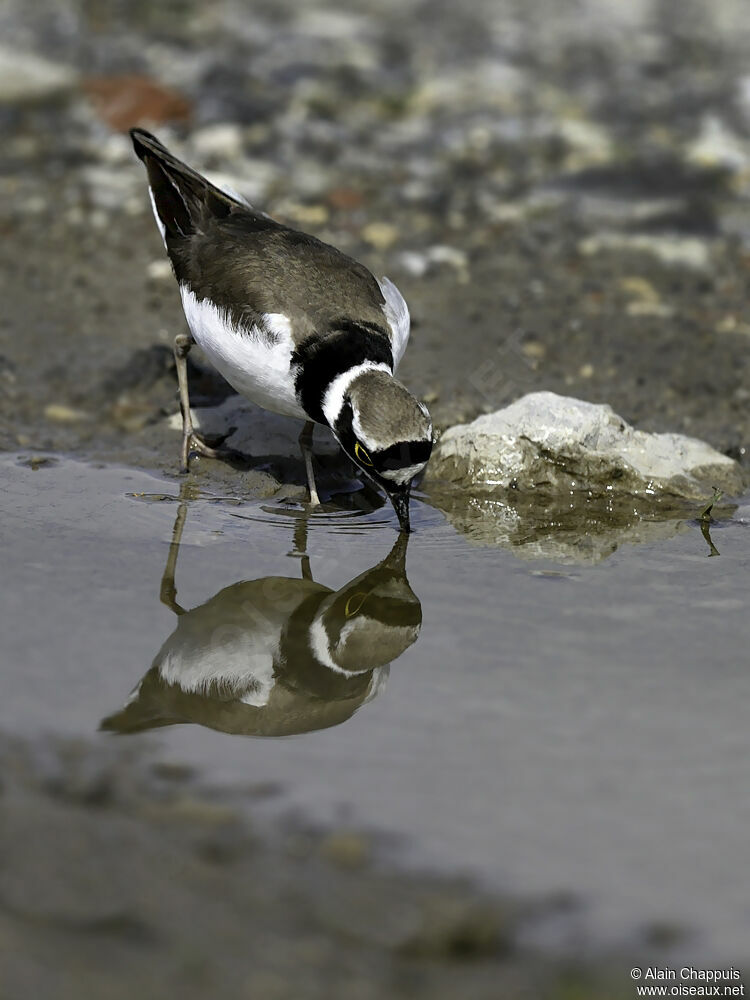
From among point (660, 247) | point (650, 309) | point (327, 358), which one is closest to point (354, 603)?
point (327, 358)

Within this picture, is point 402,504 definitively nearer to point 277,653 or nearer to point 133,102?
point 277,653

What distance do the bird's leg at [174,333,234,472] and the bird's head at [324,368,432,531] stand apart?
3.98 ft

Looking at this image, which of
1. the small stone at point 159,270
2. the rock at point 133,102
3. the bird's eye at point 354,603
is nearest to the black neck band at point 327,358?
the bird's eye at point 354,603

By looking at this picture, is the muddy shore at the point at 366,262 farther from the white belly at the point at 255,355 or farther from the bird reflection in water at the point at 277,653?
the white belly at the point at 255,355

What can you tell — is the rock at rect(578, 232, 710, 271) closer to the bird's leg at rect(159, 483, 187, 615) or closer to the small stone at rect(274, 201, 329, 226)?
the small stone at rect(274, 201, 329, 226)

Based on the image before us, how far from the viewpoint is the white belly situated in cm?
580

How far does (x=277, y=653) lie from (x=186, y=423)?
232 cm

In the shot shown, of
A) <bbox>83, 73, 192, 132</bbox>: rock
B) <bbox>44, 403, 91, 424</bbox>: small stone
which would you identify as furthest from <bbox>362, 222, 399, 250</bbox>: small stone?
<bbox>44, 403, 91, 424</bbox>: small stone

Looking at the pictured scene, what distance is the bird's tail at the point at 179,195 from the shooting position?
674 centimetres

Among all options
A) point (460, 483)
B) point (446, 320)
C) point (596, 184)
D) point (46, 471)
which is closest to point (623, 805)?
point (460, 483)

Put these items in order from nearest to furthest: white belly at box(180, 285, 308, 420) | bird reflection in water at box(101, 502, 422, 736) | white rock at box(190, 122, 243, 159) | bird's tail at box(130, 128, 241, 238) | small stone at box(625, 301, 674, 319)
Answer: bird reflection in water at box(101, 502, 422, 736) → white belly at box(180, 285, 308, 420) → bird's tail at box(130, 128, 241, 238) → small stone at box(625, 301, 674, 319) → white rock at box(190, 122, 243, 159)

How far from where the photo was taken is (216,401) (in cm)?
734

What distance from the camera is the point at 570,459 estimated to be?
6340 millimetres

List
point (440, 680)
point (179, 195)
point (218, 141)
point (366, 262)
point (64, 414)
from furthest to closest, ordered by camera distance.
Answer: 1. point (218, 141)
2. point (366, 262)
3. point (64, 414)
4. point (179, 195)
5. point (440, 680)
